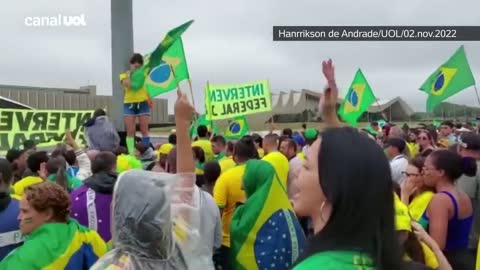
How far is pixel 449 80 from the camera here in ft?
45.0

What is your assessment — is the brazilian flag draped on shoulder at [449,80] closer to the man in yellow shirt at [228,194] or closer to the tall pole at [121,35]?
the tall pole at [121,35]

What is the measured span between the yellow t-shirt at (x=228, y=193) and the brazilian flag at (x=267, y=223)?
0.64m

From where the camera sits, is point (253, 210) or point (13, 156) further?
point (13, 156)

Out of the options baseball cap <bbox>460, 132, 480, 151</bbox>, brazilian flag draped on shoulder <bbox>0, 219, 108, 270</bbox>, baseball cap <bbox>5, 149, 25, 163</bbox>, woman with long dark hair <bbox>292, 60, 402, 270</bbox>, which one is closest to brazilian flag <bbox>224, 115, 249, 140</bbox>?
baseball cap <bbox>5, 149, 25, 163</bbox>

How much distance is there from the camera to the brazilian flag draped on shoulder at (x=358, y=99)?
15.9m

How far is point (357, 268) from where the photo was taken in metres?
1.87

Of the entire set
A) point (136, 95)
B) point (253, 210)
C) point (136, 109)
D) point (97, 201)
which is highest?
point (136, 95)

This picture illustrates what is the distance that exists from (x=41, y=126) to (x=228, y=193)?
5.78m

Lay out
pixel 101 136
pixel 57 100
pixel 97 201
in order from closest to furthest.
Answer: pixel 97 201, pixel 101 136, pixel 57 100

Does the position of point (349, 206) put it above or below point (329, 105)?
below

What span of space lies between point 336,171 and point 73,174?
16.6ft

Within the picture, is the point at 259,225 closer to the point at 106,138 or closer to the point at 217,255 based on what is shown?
the point at 217,255

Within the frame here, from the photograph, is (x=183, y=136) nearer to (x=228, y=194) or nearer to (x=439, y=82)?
(x=228, y=194)

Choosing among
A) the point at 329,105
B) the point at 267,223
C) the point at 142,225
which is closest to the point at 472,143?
the point at 267,223
